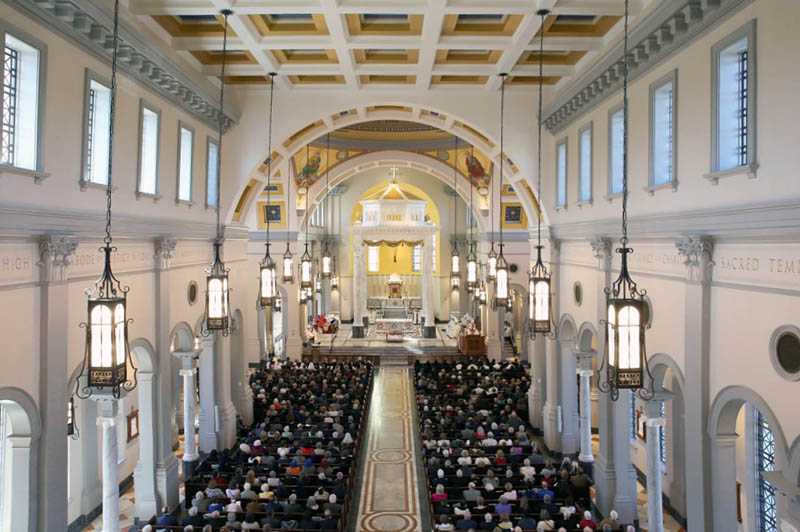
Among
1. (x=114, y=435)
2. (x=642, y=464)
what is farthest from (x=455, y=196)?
(x=114, y=435)

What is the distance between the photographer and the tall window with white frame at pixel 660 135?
38.2 ft

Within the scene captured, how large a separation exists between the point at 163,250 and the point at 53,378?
5.16m

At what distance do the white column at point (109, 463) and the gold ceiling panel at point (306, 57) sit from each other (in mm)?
9532

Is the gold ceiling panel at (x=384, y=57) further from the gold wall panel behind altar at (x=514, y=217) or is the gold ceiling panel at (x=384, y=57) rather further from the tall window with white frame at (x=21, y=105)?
the gold wall panel behind altar at (x=514, y=217)

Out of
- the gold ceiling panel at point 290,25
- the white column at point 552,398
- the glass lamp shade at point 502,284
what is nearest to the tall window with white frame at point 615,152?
the glass lamp shade at point 502,284

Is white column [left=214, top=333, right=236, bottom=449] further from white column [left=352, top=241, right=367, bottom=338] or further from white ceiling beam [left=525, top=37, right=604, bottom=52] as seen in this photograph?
white column [left=352, top=241, right=367, bottom=338]

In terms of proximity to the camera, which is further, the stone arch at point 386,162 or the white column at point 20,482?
the stone arch at point 386,162

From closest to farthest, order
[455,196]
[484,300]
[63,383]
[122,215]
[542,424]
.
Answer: [63,383] < [122,215] < [542,424] < [484,300] < [455,196]

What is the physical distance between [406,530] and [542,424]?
8.22m

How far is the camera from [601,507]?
15023 millimetres

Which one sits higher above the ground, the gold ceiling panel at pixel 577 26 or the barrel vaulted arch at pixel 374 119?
the gold ceiling panel at pixel 577 26

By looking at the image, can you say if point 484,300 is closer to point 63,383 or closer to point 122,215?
point 122,215

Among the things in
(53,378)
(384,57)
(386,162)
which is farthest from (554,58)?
(386,162)

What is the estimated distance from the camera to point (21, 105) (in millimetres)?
9398
